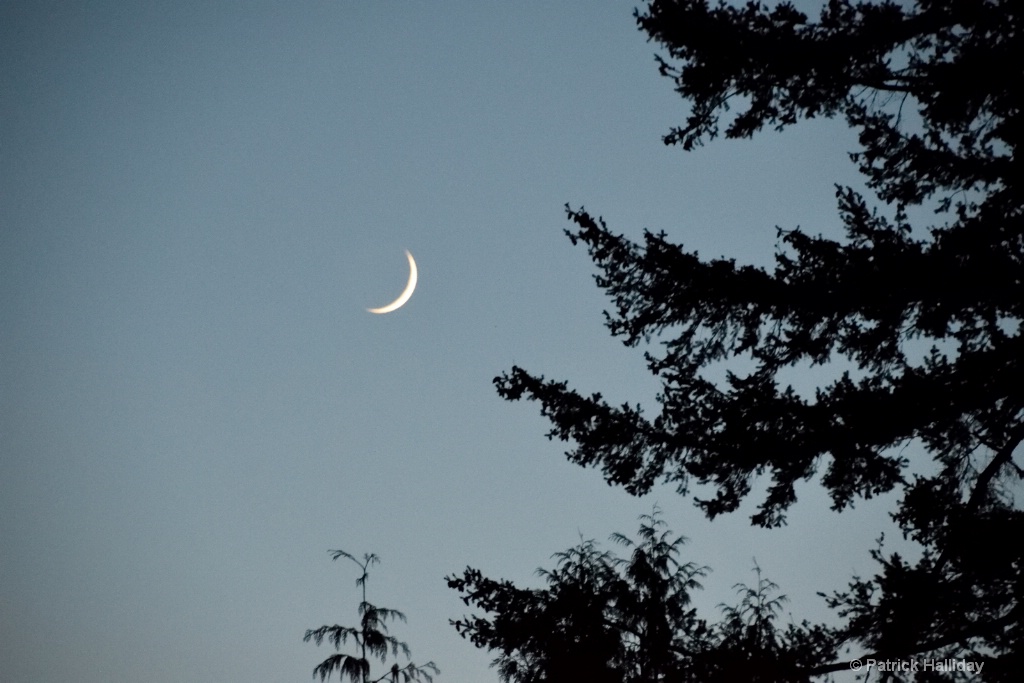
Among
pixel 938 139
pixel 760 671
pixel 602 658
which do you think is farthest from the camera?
pixel 938 139

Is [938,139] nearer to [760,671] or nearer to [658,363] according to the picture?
[658,363]

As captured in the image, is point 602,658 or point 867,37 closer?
point 602,658

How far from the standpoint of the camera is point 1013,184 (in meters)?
7.33

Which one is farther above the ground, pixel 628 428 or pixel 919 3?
pixel 919 3

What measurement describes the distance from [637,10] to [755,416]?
5011 millimetres

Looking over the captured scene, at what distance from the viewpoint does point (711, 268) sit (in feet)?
25.0

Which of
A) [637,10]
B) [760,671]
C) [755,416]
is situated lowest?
[760,671]

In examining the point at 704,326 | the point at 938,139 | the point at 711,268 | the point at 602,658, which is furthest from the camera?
the point at 938,139

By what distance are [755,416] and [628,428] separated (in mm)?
1431

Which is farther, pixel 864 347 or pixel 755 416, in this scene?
pixel 864 347

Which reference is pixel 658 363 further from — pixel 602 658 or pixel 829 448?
pixel 602 658

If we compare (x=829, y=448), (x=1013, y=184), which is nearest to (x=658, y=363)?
(x=829, y=448)

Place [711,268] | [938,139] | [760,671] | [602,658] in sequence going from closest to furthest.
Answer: [760,671] → [602,658] → [711,268] → [938,139]

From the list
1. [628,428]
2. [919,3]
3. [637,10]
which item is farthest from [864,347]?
[637,10]
